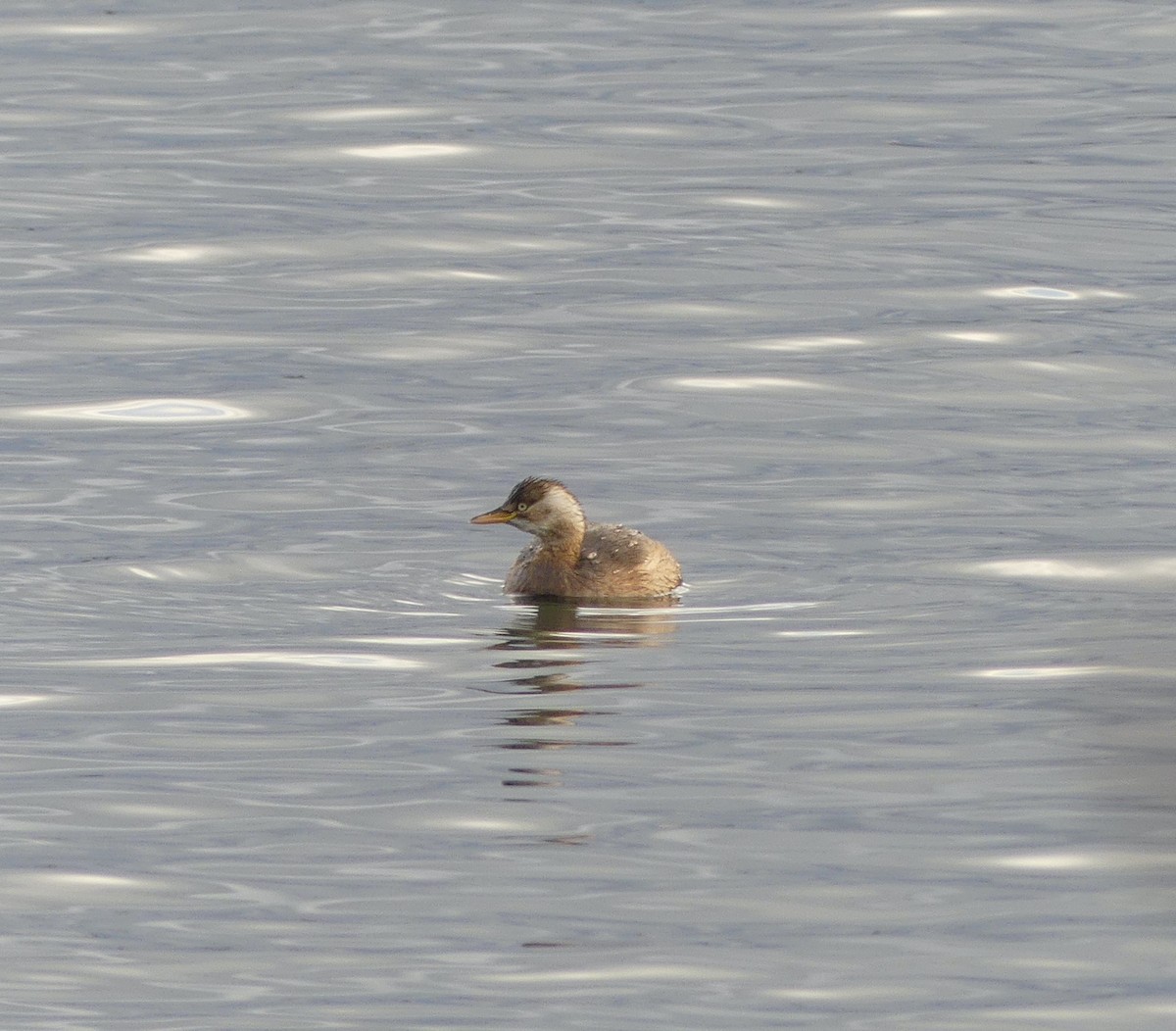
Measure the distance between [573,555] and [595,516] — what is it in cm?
145

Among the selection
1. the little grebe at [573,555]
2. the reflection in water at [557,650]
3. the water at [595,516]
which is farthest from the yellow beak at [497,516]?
the reflection in water at [557,650]

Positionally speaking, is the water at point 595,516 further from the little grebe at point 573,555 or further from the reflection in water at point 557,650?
the little grebe at point 573,555

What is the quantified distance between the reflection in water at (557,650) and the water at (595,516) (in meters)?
0.04

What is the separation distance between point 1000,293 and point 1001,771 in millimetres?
10708

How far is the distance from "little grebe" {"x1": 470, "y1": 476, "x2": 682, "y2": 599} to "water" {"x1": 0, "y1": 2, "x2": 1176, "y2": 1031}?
21 cm

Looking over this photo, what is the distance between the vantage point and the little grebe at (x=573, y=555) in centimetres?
1334

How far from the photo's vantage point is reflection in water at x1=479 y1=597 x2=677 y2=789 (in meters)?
10.5

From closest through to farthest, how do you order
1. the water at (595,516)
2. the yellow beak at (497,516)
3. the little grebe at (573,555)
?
the water at (595,516)
the little grebe at (573,555)
the yellow beak at (497,516)

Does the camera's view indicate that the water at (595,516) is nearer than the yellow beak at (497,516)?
Yes

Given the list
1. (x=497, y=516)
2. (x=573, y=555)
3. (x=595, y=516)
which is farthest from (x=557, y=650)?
(x=595, y=516)

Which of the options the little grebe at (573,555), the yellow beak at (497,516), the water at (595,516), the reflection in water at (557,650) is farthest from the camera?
the yellow beak at (497,516)

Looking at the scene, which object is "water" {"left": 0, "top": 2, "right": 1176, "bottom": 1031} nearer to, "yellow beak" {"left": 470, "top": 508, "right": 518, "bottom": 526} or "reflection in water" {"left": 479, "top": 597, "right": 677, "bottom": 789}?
"reflection in water" {"left": 479, "top": 597, "right": 677, "bottom": 789}

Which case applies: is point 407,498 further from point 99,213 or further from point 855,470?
point 99,213

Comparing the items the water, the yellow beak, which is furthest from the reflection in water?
the yellow beak
